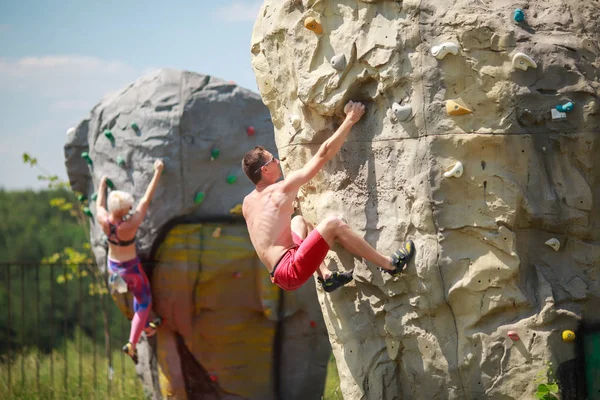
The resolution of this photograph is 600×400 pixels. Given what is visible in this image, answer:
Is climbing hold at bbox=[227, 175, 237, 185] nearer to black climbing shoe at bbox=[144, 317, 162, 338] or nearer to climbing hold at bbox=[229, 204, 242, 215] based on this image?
climbing hold at bbox=[229, 204, 242, 215]

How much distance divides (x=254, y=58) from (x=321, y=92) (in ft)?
2.83

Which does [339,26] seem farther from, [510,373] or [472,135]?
[510,373]

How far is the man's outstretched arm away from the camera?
4488 millimetres

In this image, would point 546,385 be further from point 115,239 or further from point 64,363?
point 64,363

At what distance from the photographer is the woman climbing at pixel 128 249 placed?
22.9 feet

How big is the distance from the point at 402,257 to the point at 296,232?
0.74 meters

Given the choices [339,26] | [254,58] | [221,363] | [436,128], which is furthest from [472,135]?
[221,363]

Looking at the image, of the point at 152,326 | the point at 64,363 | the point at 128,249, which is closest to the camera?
the point at 128,249

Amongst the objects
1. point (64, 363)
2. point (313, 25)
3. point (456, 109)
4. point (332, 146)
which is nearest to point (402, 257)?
point (332, 146)

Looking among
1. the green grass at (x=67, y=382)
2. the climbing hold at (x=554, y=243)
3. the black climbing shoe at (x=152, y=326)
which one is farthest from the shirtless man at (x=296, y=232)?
the green grass at (x=67, y=382)

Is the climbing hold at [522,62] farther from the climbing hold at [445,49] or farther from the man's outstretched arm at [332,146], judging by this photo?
the man's outstretched arm at [332,146]

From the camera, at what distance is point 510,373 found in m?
4.28

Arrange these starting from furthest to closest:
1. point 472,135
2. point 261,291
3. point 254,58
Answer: point 261,291, point 254,58, point 472,135

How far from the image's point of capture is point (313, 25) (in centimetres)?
460
